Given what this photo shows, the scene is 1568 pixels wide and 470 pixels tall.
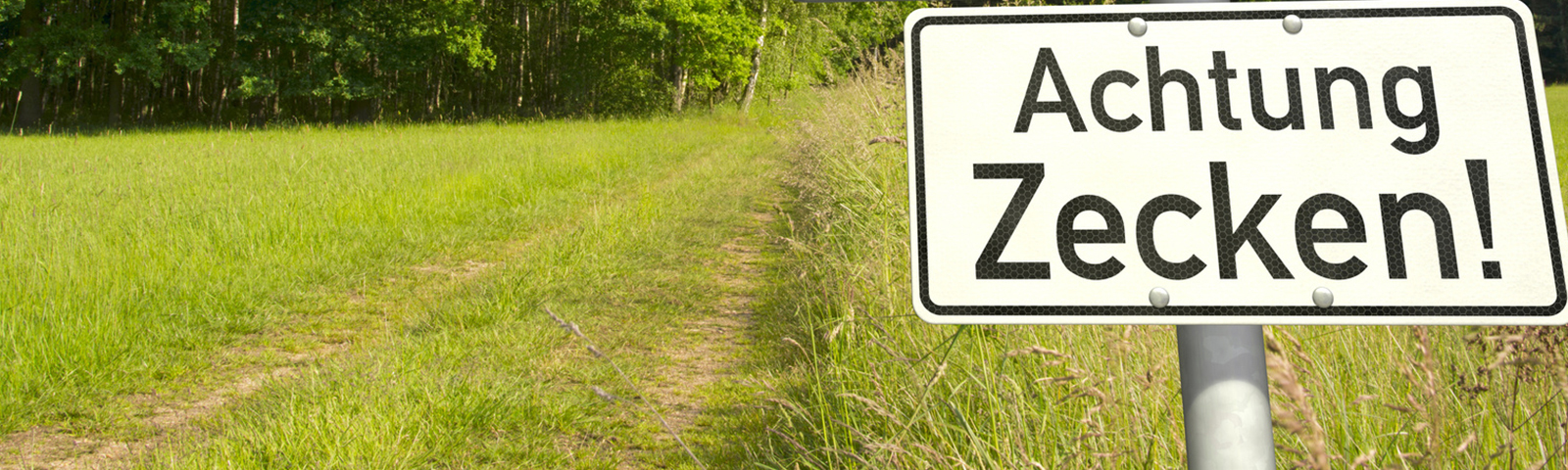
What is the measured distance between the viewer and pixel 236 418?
3139 millimetres

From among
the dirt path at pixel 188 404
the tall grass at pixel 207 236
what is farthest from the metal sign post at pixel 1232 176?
the tall grass at pixel 207 236

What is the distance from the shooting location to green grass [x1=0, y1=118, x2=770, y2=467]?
3.22m

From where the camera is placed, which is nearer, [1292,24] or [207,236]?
[1292,24]

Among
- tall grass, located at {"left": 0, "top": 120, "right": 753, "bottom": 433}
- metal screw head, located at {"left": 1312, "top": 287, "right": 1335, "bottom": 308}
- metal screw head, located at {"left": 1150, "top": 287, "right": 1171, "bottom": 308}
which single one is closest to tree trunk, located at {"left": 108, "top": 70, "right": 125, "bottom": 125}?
tall grass, located at {"left": 0, "top": 120, "right": 753, "bottom": 433}

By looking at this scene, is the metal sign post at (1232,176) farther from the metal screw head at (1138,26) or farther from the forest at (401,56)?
the forest at (401,56)

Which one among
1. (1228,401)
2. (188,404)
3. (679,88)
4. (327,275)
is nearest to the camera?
(1228,401)

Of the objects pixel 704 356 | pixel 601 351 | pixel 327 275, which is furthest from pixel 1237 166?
pixel 327 275

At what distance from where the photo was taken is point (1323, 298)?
0.88m

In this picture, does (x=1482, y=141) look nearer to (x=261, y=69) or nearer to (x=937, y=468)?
(x=937, y=468)

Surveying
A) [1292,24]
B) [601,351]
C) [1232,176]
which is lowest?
[601,351]

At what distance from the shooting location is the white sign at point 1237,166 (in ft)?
2.89

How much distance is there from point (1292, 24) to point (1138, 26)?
151mm

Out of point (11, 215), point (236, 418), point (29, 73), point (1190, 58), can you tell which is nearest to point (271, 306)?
point (236, 418)

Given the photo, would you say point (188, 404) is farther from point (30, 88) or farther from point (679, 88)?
point (30, 88)
